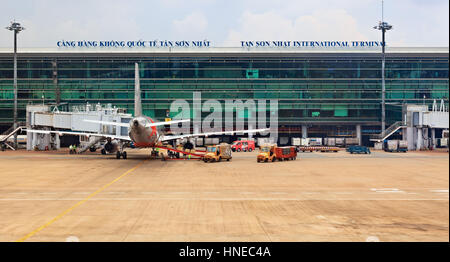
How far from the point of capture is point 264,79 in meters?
127

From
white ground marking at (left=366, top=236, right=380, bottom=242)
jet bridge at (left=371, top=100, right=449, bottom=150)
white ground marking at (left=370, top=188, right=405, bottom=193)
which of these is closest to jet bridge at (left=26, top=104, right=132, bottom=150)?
white ground marking at (left=370, top=188, right=405, bottom=193)

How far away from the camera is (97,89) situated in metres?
126

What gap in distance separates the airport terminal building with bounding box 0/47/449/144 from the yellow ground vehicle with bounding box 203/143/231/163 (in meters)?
57.6

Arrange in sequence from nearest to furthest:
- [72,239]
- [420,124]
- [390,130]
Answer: [72,239]
[420,124]
[390,130]

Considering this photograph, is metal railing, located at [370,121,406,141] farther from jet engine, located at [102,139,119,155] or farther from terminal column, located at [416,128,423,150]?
jet engine, located at [102,139,119,155]

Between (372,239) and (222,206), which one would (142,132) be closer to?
(222,206)

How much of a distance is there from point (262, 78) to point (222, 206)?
101038 millimetres

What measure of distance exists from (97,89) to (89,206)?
10275cm

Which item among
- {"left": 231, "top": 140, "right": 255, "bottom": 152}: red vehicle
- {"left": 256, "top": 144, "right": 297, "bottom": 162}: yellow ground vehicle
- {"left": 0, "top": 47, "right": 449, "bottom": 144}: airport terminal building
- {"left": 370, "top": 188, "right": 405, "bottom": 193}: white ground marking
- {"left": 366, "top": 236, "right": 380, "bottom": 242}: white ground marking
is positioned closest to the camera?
{"left": 366, "top": 236, "right": 380, "bottom": 242}: white ground marking

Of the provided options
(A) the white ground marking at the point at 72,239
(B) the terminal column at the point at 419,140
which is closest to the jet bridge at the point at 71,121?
(A) the white ground marking at the point at 72,239

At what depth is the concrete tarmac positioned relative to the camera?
21.0 metres

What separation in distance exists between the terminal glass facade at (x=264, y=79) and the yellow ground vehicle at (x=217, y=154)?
5734 centimetres

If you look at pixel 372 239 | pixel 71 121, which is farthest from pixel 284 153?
pixel 372 239
